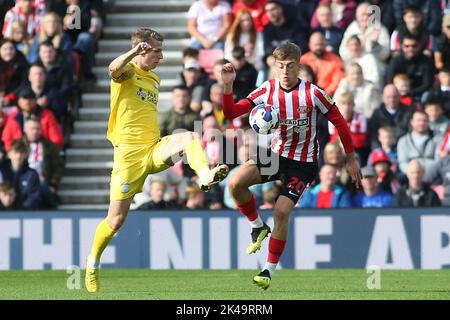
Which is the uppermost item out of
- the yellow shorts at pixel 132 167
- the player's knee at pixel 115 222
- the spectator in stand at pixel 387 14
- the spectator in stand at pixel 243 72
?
the spectator in stand at pixel 387 14

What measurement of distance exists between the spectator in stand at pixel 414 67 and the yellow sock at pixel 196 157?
709 centimetres

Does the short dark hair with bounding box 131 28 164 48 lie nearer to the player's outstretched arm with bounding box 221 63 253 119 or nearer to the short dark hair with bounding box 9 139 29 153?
the player's outstretched arm with bounding box 221 63 253 119

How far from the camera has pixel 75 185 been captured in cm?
1805

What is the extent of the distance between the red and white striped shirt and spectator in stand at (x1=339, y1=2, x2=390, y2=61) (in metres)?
6.32

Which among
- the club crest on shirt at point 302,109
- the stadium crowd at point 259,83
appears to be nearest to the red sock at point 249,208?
the club crest on shirt at point 302,109

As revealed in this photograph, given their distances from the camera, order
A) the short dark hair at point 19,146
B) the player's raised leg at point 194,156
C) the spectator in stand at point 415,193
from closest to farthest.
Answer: the player's raised leg at point 194,156 → the spectator in stand at point 415,193 → the short dark hair at point 19,146

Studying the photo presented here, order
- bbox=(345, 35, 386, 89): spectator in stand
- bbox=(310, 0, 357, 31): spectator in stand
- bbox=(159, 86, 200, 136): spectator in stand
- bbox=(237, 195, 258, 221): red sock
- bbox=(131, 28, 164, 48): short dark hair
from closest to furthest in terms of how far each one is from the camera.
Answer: bbox=(131, 28, 164, 48): short dark hair < bbox=(237, 195, 258, 221): red sock < bbox=(159, 86, 200, 136): spectator in stand < bbox=(345, 35, 386, 89): spectator in stand < bbox=(310, 0, 357, 31): spectator in stand

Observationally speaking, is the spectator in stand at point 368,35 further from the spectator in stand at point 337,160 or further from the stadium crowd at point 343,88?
the spectator in stand at point 337,160

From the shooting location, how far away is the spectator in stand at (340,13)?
1812cm

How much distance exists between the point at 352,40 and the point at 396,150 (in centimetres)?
181

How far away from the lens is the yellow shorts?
446 inches

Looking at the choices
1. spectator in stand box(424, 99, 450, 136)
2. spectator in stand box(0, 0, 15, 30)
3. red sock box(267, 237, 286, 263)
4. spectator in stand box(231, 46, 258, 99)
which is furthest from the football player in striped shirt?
spectator in stand box(0, 0, 15, 30)
